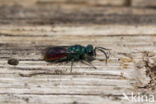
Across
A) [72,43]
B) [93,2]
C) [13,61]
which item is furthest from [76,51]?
[93,2]

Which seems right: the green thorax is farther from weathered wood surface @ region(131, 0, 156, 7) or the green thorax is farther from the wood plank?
weathered wood surface @ region(131, 0, 156, 7)

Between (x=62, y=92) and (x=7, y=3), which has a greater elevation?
(x=7, y=3)

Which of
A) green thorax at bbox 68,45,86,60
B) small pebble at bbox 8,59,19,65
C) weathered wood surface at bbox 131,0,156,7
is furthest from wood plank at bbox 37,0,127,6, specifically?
small pebble at bbox 8,59,19,65

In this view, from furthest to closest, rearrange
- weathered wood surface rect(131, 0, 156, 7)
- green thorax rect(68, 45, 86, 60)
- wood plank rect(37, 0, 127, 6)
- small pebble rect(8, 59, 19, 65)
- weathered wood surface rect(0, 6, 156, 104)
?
wood plank rect(37, 0, 127, 6)
weathered wood surface rect(131, 0, 156, 7)
green thorax rect(68, 45, 86, 60)
small pebble rect(8, 59, 19, 65)
weathered wood surface rect(0, 6, 156, 104)

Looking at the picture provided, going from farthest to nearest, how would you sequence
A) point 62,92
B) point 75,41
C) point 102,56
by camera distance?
point 75,41
point 102,56
point 62,92

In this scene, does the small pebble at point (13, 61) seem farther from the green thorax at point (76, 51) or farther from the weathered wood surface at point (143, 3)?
the weathered wood surface at point (143, 3)

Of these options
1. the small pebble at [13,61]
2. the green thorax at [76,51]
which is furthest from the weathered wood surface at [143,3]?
the small pebble at [13,61]

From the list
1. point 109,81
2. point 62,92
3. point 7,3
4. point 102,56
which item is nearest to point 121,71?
point 109,81

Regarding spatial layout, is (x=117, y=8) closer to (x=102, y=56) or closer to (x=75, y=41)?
(x=75, y=41)
